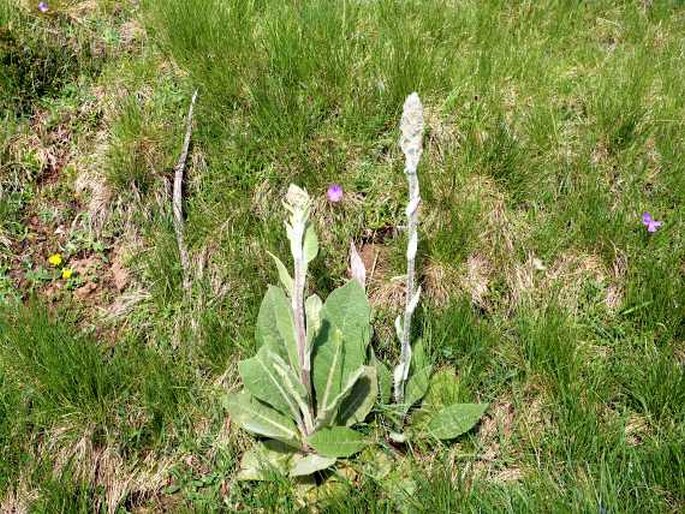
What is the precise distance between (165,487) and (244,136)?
65.2 inches

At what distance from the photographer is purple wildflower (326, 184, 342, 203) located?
3.24 m

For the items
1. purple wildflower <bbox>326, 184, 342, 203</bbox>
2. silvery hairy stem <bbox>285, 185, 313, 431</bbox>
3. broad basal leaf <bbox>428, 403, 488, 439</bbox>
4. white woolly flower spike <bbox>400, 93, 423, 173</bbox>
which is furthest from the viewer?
purple wildflower <bbox>326, 184, 342, 203</bbox>

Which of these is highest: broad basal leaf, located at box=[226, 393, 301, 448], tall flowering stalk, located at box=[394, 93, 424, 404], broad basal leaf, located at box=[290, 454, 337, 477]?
tall flowering stalk, located at box=[394, 93, 424, 404]

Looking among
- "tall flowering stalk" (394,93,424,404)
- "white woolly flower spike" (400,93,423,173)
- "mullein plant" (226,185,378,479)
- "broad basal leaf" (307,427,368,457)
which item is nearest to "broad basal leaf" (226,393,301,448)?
"mullein plant" (226,185,378,479)

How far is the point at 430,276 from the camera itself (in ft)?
10.0

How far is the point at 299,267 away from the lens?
2252 mm

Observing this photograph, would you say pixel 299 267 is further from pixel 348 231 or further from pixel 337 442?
pixel 348 231

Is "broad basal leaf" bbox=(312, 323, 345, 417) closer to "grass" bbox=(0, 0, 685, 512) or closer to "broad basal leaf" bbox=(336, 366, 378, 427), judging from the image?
"broad basal leaf" bbox=(336, 366, 378, 427)

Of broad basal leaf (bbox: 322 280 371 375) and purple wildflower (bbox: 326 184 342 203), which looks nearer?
broad basal leaf (bbox: 322 280 371 375)

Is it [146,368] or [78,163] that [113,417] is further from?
[78,163]

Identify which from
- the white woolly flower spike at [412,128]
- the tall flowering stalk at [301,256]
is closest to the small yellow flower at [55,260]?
the tall flowering stalk at [301,256]

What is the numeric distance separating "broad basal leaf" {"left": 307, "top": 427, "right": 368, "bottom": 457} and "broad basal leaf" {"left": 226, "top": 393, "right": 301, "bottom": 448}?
11cm

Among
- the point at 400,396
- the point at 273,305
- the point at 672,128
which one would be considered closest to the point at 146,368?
the point at 273,305

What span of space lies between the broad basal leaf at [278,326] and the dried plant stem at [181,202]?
2.12ft
